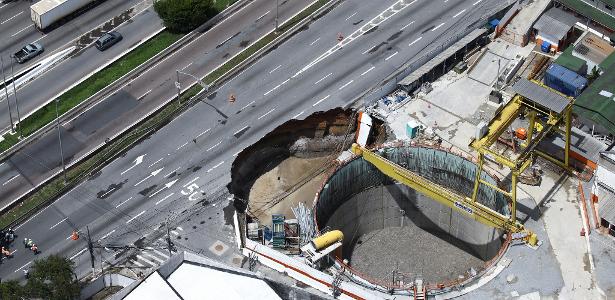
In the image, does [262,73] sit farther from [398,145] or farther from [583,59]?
[583,59]

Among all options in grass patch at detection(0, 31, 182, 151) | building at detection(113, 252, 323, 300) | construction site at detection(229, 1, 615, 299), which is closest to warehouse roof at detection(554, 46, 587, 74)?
construction site at detection(229, 1, 615, 299)

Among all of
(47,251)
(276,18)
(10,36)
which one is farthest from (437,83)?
(10,36)

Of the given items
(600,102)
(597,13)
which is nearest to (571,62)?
(600,102)

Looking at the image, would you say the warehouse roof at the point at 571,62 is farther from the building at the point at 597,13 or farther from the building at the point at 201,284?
the building at the point at 201,284

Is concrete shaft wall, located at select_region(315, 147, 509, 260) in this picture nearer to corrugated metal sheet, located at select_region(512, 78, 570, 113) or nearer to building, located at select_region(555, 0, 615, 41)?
corrugated metal sheet, located at select_region(512, 78, 570, 113)

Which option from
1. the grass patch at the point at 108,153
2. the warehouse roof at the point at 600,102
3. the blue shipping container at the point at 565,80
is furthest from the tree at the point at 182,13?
the warehouse roof at the point at 600,102

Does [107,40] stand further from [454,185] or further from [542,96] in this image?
[542,96]
